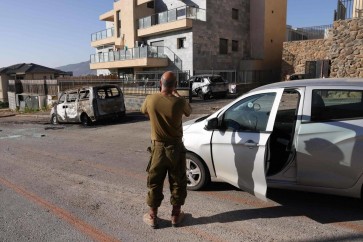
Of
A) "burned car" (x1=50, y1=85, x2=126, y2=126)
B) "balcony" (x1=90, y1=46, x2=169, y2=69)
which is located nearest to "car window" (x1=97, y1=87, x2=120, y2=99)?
"burned car" (x1=50, y1=85, x2=126, y2=126)

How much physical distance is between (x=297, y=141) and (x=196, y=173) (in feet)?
5.45

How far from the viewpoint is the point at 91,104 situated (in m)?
14.0

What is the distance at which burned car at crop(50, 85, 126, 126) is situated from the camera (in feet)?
45.9

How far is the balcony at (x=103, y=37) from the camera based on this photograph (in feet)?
128

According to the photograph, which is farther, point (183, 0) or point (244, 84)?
point (183, 0)

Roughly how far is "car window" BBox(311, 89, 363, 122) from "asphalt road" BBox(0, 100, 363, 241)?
1.27 m

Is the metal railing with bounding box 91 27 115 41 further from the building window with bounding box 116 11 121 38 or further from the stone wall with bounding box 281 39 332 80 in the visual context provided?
the stone wall with bounding box 281 39 332 80

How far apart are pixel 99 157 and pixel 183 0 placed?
26977mm

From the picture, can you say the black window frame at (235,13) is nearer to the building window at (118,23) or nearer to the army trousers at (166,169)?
the building window at (118,23)

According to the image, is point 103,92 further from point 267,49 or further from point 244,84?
point 267,49

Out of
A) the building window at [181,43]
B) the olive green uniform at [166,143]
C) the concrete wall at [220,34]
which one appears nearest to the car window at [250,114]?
the olive green uniform at [166,143]

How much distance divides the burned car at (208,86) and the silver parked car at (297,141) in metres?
16.4

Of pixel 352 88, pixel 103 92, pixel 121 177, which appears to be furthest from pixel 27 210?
pixel 103 92

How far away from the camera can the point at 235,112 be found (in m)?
4.60
